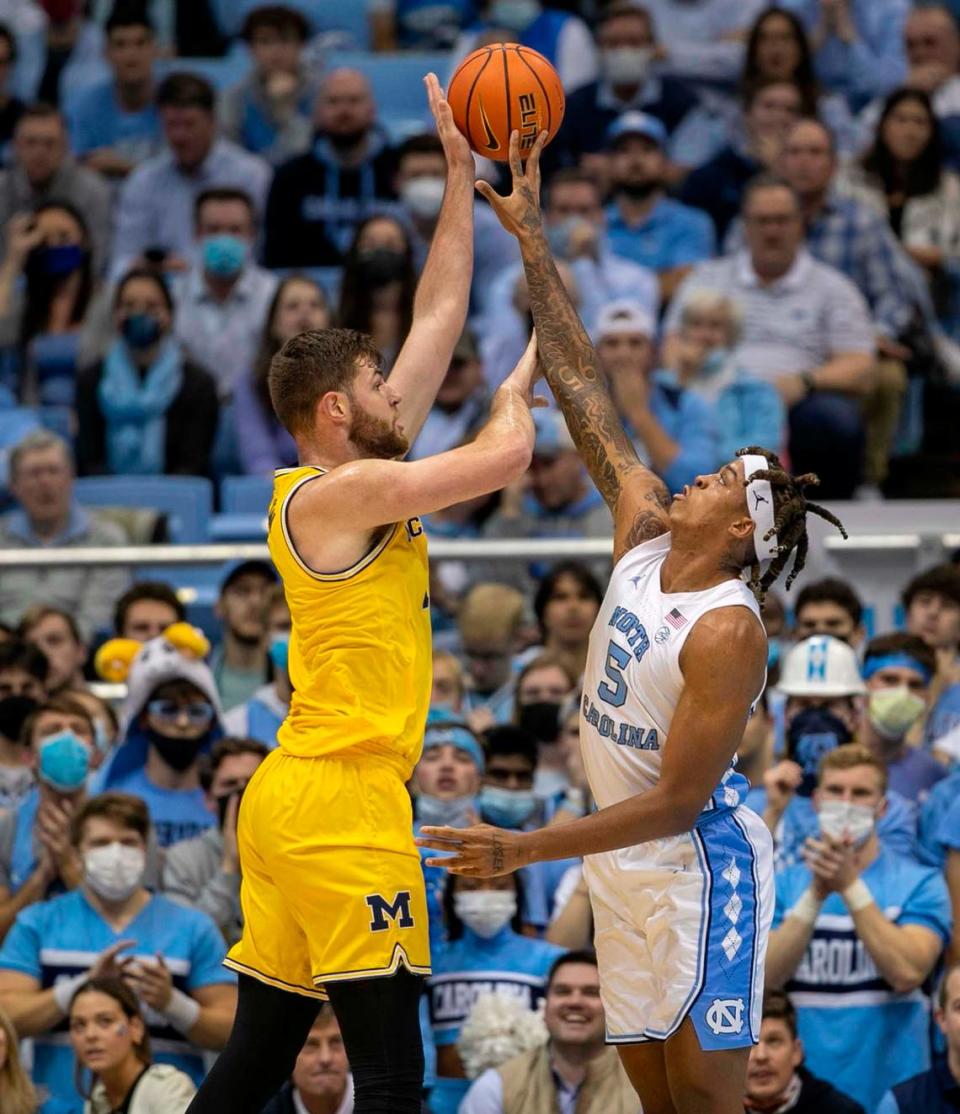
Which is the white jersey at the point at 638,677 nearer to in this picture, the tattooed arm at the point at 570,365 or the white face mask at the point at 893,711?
the tattooed arm at the point at 570,365

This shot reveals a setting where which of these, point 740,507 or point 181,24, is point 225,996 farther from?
point 181,24

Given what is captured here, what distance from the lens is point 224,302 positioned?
11859 millimetres

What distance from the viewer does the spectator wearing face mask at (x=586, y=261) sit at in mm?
11641

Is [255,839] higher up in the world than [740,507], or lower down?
lower down

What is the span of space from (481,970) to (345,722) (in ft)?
9.54

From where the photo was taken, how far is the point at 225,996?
7781 millimetres

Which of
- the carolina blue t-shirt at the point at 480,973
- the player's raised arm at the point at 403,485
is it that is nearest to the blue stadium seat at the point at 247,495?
the carolina blue t-shirt at the point at 480,973

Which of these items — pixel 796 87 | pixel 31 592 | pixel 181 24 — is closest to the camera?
pixel 31 592

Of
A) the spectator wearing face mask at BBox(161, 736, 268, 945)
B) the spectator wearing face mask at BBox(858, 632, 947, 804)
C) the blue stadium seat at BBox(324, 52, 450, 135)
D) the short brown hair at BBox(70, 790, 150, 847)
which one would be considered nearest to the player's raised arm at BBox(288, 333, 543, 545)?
the short brown hair at BBox(70, 790, 150, 847)

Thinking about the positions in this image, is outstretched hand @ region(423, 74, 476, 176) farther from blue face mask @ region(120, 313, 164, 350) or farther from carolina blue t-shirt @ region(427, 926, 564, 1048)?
blue face mask @ region(120, 313, 164, 350)

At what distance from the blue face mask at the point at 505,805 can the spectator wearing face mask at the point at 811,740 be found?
2.78 feet

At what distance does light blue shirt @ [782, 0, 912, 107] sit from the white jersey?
29.4ft

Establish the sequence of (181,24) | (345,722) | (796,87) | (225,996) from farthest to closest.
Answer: (181,24) < (796,87) < (225,996) < (345,722)

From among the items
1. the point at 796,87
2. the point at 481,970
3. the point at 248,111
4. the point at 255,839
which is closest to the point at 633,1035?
the point at 255,839
